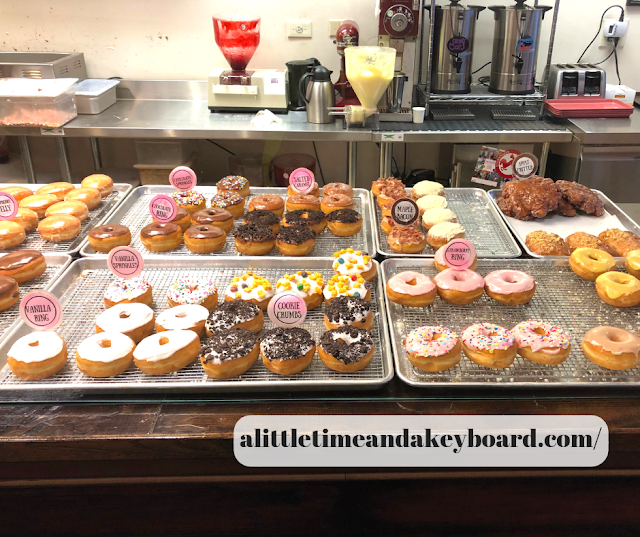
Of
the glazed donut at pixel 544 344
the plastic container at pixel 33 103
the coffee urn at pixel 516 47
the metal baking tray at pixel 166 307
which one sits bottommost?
the metal baking tray at pixel 166 307

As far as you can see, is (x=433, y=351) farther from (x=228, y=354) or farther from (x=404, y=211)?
(x=404, y=211)

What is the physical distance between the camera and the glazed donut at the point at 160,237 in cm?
215

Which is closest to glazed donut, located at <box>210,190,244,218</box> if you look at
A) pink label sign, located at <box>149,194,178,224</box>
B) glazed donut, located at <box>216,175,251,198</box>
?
glazed donut, located at <box>216,175,251,198</box>

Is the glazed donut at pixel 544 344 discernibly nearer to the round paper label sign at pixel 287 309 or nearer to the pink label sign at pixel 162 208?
the round paper label sign at pixel 287 309

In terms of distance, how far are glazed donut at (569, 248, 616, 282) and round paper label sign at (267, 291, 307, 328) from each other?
107 centimetres

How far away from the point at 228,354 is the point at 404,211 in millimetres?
1023

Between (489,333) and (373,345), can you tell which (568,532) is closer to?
(489,333)

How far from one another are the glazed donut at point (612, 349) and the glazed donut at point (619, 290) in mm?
296

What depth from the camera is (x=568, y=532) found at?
1547mm

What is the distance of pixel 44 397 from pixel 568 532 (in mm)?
1485

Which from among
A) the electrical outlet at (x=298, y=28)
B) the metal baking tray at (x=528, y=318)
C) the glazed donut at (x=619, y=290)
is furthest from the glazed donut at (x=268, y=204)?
the electrical outlet at (x=298, y=28)

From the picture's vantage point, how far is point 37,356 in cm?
144

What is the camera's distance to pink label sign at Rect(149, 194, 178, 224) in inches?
88.1

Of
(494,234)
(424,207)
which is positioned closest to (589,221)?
(494,234)
